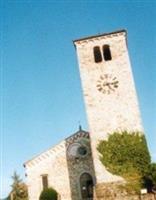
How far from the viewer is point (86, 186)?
30.9 metres

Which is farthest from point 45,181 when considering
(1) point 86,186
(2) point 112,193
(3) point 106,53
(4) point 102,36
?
(4) point 102,36

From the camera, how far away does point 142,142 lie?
2605cm

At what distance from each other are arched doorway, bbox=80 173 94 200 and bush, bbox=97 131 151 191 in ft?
17.9

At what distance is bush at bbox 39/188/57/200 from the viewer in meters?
29.2

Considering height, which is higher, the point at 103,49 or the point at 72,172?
the point at 103,49

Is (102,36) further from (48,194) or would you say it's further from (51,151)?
(48,194)

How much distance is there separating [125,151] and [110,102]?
4486 millimetres

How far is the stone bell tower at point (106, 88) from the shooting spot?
2712 centimetres

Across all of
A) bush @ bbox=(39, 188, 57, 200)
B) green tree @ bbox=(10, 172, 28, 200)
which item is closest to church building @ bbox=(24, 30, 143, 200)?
bush @ bbox=(39, 188, 57, 200)

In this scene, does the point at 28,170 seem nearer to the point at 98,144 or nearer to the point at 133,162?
the point at 98,144

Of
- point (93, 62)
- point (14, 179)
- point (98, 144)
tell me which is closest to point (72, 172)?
point (98, 144)

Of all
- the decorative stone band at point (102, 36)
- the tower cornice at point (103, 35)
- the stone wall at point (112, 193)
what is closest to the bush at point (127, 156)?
the stone wall at point (112, 193)

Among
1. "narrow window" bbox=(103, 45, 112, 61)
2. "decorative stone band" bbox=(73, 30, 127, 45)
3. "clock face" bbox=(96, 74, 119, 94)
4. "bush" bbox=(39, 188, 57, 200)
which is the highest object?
"decorative stone band" bbox=(73, 30, 127, 45)

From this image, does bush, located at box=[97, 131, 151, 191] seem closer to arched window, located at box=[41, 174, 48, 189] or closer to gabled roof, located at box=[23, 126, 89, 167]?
gabled roof, located at box=[23, 126, 89, 167]
